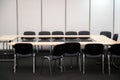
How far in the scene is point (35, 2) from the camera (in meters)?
9.12

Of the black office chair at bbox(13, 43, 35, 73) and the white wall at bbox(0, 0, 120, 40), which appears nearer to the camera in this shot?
the black office chair at bbox(13, 43, 35, 73)

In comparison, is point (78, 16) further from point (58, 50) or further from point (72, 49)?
point (58, 50)

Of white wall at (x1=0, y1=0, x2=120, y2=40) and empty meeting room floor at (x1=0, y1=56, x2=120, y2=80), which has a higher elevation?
white wall at (x1=0, y1=0, x2=120, y2=40)

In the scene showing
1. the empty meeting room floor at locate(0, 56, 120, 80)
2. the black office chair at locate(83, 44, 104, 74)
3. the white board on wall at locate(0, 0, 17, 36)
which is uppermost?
the white board on wall at locate(0, 0, 17, 36)

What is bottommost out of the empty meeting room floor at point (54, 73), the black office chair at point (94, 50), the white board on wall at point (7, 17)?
the empty meeting room floor at point (54, 73)

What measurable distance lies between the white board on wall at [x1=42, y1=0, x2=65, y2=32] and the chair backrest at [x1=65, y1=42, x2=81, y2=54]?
358cm

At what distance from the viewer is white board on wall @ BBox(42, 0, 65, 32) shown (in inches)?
359

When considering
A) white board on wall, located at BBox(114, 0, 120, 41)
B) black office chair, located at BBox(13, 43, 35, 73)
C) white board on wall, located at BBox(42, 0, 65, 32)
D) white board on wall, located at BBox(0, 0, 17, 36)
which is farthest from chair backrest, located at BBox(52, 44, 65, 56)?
white board on wall, located at BBox(114, 0, 120, 41)

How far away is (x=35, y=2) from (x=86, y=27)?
253 cm

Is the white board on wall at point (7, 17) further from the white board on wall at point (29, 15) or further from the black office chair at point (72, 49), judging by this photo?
the black office chair at point (72, 49)

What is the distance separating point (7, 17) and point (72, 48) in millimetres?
4612

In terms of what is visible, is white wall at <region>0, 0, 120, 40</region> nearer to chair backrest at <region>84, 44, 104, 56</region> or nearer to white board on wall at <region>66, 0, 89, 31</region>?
white board on wall at <region>66, 0, 89, 31</region>

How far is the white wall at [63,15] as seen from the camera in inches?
359

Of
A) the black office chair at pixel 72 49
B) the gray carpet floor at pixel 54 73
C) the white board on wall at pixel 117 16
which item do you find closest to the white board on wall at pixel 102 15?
the white board on wall at pixel 117 16
